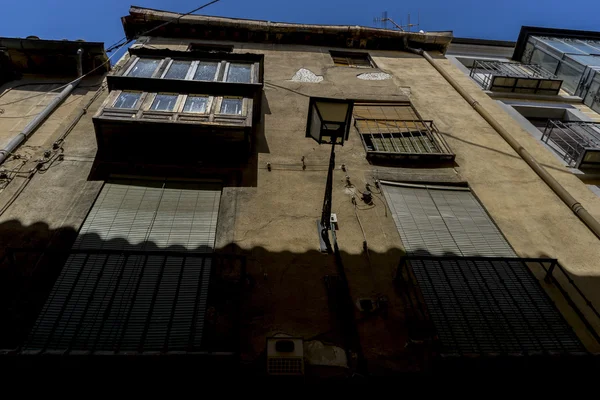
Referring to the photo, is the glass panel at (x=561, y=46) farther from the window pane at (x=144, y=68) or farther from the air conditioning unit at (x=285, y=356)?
the air conditioning unit at (x=285, y=356)

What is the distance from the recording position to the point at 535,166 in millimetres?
8852

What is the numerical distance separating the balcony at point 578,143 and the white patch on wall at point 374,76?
539cm

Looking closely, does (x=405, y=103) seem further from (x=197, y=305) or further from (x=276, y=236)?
(x=197, y=305)

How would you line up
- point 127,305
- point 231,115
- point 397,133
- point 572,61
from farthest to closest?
1. point 572,61
2. point 397,133
3. point 231,115
4. point 127,305

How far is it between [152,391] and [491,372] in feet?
12.1

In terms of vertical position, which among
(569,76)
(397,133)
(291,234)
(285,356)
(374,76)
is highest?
(569,76)

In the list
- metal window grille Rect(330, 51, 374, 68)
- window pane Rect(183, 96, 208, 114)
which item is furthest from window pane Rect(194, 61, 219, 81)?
metal window grille Rect(330, 51, 374, 68)

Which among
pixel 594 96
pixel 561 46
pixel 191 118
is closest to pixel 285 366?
Result: pixel 191 118

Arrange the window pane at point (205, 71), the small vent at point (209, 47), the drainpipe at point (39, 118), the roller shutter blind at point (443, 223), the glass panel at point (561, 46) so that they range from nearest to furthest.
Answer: the roller shutter blind at point (443, 223) < the drainpipe at point (39, 118) < the window pane at point (205, 71) < the small vent at point (209, 47) < the glass panel at point (561, 46)

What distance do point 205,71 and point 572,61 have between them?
14128 millimetres

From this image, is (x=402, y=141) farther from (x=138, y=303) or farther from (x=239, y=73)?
(x=138, y=303)

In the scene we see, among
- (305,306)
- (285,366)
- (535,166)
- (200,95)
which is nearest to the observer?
(285,366)

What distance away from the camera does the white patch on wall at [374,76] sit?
13047mm

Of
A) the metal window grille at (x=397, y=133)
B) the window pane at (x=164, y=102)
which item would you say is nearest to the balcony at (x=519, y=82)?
the metal window grille at (x=397, y=133)
